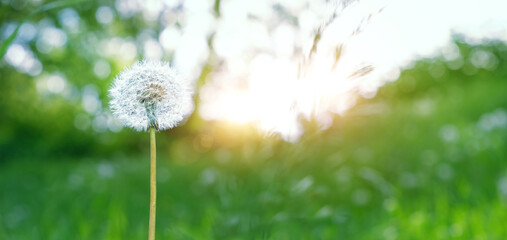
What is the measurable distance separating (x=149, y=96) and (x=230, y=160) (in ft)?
12.3

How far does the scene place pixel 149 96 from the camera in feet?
2.25

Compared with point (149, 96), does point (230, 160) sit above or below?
above

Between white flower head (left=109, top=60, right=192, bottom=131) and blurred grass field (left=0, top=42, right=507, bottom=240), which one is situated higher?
blurred grass field (left=0, top=42, right=507, bottom=240)

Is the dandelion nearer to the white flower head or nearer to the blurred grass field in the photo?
the white flower head

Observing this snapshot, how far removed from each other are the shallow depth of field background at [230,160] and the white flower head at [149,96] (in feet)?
0.11

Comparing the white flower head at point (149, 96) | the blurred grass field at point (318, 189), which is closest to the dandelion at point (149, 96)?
the white flower head at point (149, 96)

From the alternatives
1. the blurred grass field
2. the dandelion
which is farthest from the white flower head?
the blurred grass field

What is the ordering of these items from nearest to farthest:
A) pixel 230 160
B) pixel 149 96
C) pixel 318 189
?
1. pixel 149 96
2. pixel 318 189
3. pixel 230 160

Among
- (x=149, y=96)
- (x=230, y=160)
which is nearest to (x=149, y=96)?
(x=149, y=96)

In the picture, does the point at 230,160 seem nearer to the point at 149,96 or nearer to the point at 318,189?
the point at 318,189

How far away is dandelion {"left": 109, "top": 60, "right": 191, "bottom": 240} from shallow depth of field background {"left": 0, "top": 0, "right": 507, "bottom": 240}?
1.3 inches

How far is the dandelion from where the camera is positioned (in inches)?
24.7

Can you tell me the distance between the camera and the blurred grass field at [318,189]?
1.32 metres

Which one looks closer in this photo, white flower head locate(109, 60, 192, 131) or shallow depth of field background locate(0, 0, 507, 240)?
white flower head locate(109, 60, 192, 131)
